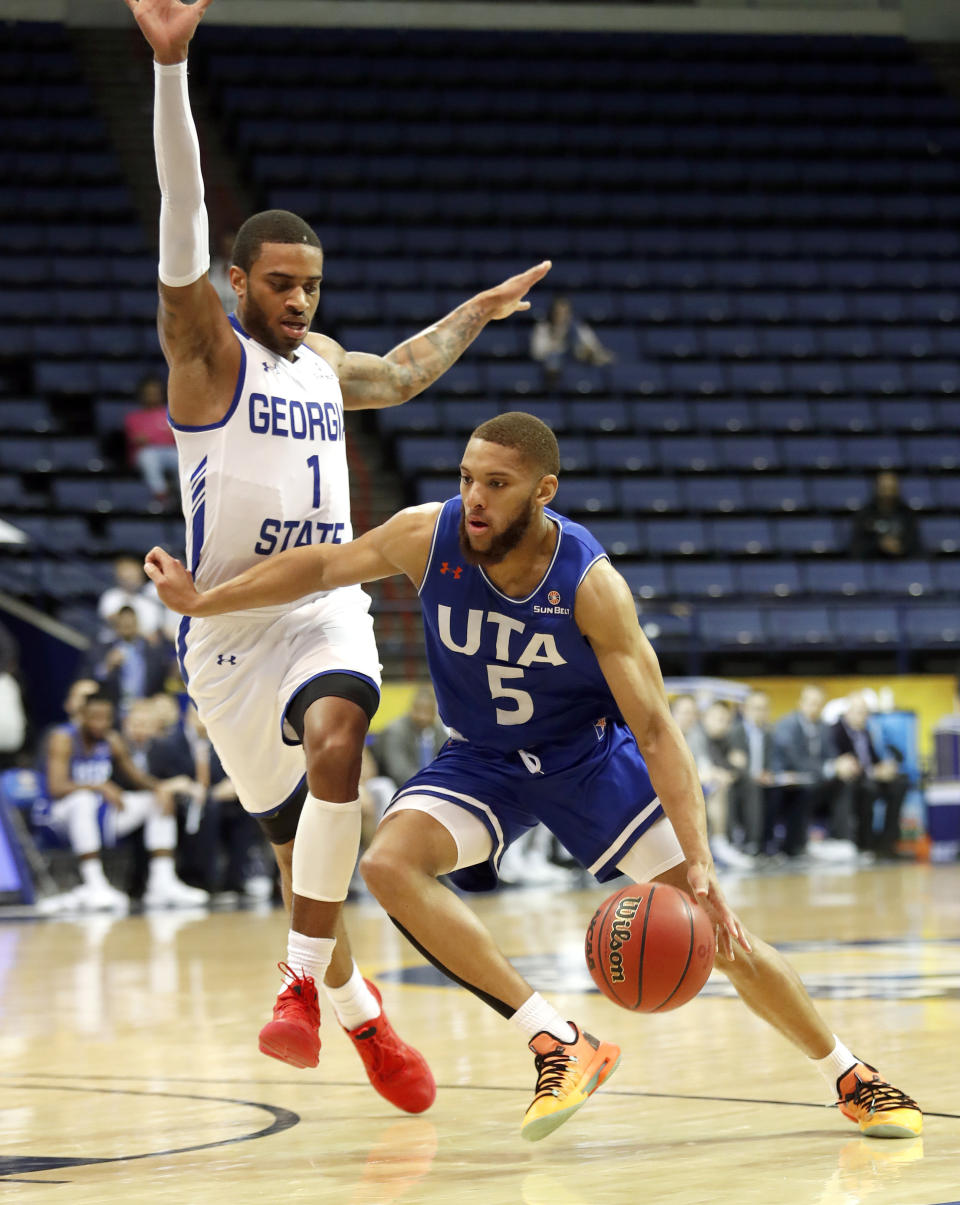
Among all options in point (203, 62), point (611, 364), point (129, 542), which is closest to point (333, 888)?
point (129, 542)

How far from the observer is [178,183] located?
3869mm

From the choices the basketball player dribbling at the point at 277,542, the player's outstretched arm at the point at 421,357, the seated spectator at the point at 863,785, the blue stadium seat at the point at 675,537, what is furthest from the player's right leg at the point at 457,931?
the blue stadium seat at the point at 675,537

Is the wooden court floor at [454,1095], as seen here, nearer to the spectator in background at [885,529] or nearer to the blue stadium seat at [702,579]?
the blue stadium seat at [702,579]

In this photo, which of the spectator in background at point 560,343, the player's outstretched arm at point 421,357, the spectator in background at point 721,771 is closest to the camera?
the player's outstretched arm at point 421,357

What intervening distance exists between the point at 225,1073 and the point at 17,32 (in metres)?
17.5

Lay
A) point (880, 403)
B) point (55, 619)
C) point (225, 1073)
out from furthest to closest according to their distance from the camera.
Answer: point (880, 403)
point (55, 619)
point (225, 1073)

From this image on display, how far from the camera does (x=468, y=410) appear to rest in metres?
16.2

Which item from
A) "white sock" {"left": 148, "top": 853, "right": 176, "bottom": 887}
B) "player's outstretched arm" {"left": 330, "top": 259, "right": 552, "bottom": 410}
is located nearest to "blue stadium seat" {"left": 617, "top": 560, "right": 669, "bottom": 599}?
"white sock" {"left": 148, "top": 853, "right": 176, "bottom": 887}

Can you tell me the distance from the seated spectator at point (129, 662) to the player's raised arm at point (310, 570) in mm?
7433

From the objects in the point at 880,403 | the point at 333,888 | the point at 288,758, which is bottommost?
the point at 333,888

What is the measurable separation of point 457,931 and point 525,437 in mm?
1070

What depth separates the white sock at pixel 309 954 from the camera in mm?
3947

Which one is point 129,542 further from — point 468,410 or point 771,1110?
point 771,1110

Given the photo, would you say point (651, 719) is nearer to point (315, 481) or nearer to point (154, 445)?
point (315, 481)
